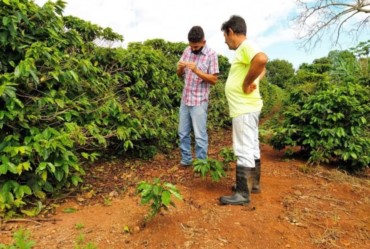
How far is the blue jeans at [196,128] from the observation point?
459 centimetres

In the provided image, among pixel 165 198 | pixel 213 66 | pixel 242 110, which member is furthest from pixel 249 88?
pixel 165 198

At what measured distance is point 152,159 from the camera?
5551 millimetres

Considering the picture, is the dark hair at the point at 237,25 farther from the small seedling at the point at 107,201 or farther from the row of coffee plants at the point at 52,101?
the small seedling at the point at 107,201

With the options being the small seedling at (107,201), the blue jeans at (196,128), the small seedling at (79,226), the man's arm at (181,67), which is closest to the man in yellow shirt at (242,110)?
the man's arm at (181,67)

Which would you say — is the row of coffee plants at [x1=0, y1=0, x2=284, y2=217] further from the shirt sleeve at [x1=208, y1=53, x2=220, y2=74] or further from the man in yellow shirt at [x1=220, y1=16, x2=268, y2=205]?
the man in yellow shirt at [x1=220, y1=16, x2=268, y2=205]

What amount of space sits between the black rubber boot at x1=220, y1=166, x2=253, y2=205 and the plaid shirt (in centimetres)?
135

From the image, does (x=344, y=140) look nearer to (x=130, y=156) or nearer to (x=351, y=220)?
(x=351, y=220)

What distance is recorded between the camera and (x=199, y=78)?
4.52 metres

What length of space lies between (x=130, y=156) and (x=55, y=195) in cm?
181

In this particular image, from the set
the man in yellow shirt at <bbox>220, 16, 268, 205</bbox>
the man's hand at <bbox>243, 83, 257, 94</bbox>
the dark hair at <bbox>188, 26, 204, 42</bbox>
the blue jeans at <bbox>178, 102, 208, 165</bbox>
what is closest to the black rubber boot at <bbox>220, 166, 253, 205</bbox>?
the man in yellow shirt at <bbox>220, 16, 268, 205</bbox>

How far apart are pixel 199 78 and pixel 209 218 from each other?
6.36ft

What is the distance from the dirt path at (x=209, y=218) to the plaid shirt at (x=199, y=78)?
102 centimetres

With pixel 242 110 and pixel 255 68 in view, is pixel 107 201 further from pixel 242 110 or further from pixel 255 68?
pixel 255 68

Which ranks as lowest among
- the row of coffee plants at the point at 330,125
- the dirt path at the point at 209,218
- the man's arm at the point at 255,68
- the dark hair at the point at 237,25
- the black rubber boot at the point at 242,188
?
the dirt path at the point at 209,218
